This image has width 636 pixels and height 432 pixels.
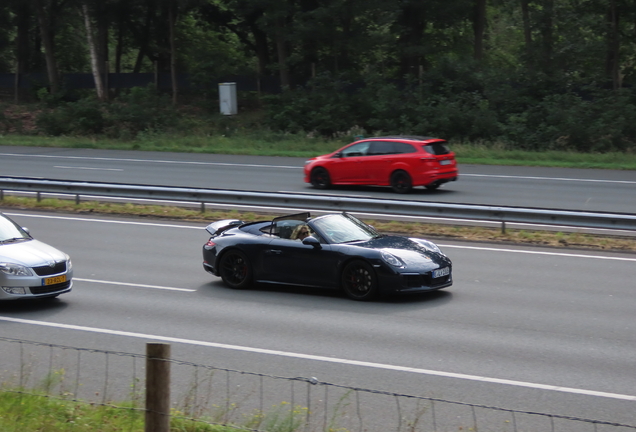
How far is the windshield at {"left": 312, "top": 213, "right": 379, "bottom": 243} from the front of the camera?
40.0 ft

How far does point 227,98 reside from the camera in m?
45.0

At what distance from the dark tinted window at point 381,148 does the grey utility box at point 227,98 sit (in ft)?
73.0

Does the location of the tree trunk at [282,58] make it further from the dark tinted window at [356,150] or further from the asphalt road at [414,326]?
the asphalt road at [414,326]

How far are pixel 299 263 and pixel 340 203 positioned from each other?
674 centimetres

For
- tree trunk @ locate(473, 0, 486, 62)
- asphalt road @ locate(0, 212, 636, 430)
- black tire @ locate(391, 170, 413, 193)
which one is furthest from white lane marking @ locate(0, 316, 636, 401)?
tree trunk @ locate(473, 0, 486, 62)

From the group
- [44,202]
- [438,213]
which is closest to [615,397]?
[438,213]

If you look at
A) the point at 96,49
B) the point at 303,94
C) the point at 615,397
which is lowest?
the point at 615,397

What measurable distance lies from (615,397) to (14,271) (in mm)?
7753

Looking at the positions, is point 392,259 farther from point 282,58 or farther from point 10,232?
point 282,58

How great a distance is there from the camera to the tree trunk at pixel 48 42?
49281 millimetres

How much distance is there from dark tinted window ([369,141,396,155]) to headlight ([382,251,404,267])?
12.3 meters

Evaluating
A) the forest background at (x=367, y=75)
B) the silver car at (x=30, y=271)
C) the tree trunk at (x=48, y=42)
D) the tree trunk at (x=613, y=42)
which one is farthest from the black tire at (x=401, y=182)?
the tree trunk at (x=48, y=42)

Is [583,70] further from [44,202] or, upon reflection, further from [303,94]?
[44,202]

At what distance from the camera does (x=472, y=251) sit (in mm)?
15570
